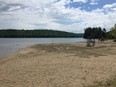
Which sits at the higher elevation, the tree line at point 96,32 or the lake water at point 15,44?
the tree line at point 96,32

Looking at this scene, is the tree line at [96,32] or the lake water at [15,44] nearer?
the lake water at [15,44]

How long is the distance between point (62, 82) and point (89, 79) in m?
1.66

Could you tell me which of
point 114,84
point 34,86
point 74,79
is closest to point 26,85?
point 34,86

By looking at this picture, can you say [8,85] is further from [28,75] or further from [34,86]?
[28,75]

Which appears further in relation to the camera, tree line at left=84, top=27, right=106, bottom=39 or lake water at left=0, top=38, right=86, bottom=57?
tree line at left=84, top=27, right=106, bottom=39

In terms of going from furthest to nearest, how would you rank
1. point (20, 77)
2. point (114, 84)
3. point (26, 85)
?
1. point (20, 77)
2. point (26, 85)
3. point (114, 84)

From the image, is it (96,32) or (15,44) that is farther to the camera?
(96,32)

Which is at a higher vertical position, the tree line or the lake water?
the tree line

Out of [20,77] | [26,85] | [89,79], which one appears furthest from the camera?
[20,77]

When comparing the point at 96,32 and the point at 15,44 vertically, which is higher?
the point at 96,32

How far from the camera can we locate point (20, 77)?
16.9m

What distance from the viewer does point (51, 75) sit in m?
17.4

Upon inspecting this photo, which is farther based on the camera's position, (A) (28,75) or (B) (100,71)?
(B) (100,71)

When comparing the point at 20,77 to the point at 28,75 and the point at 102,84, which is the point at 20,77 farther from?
the point at 102,84
